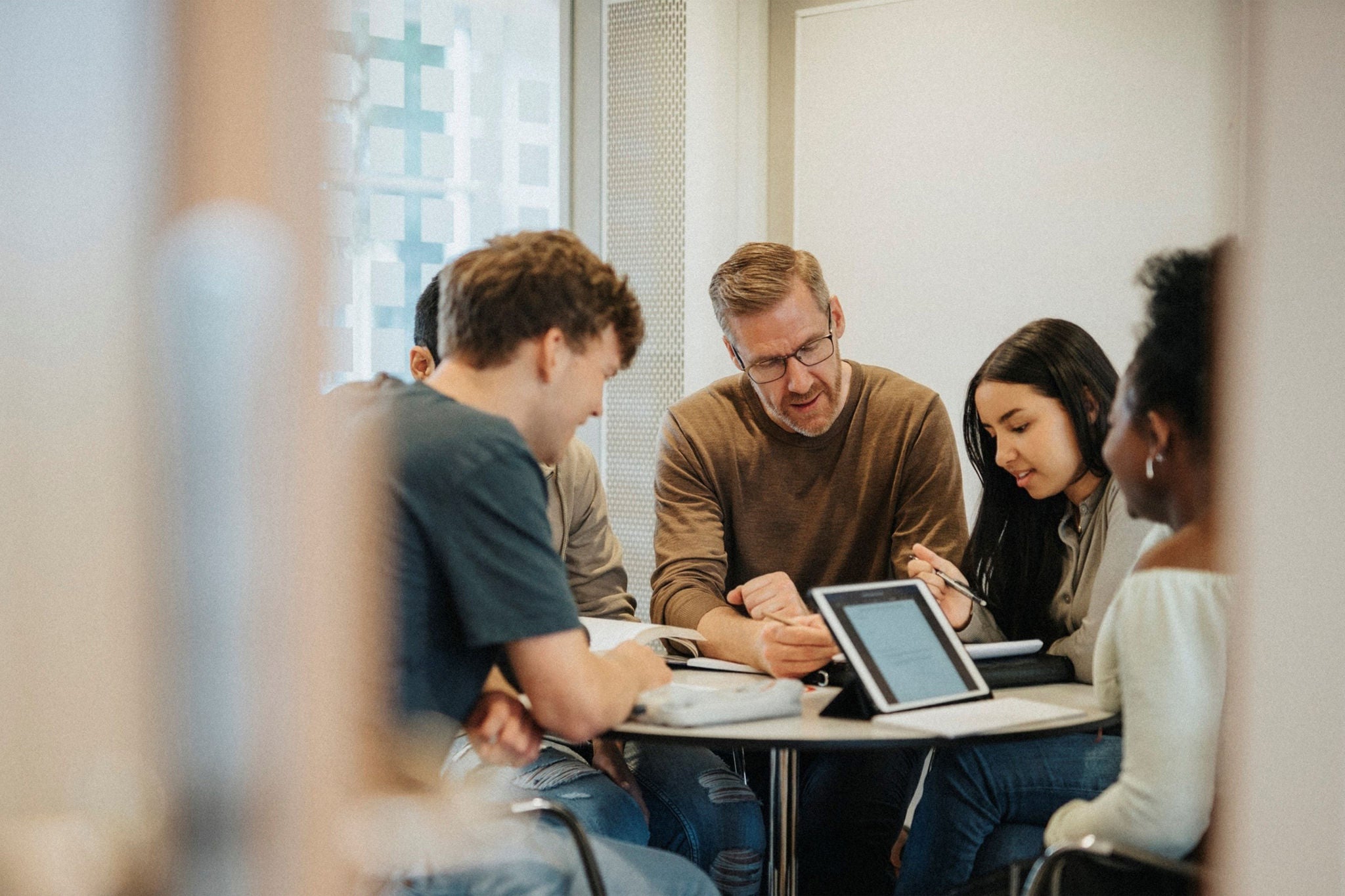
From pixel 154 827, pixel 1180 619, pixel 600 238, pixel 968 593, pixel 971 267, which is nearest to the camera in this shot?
pixel 154 827

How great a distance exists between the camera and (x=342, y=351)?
1.18 feet

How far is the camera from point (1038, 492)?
201cm

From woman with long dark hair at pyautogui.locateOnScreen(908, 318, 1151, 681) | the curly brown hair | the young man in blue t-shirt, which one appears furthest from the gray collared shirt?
the curly brown hair

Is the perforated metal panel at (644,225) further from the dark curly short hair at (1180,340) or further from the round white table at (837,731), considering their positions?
the dark curly short hair at (1180,340)

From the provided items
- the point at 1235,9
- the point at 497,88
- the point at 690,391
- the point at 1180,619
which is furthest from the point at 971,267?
the point at 1235,9

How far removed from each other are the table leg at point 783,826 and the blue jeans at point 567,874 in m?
0.27

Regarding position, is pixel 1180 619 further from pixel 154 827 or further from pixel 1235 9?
pixel 154 827

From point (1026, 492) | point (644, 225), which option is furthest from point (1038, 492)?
point (644, 225)

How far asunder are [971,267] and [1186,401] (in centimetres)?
259

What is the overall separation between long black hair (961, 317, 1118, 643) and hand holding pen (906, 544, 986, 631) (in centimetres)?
7

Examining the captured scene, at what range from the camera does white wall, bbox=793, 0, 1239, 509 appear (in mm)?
3066

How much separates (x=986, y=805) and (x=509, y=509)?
1.02 meters

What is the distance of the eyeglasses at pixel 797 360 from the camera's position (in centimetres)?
240

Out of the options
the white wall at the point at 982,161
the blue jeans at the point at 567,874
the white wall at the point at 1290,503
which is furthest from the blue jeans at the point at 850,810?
the white wall at the point at 1290,503
